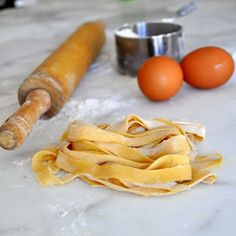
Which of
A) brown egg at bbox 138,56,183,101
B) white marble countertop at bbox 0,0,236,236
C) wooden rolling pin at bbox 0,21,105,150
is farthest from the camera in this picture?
brown egg at bbox 138,56,183,101

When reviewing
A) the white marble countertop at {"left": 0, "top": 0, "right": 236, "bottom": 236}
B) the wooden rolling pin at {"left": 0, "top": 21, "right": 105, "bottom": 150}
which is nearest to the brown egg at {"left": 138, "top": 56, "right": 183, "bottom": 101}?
the white marble countertop at {"left": 0, "top": 0, "right": 236, "bottom": 236}

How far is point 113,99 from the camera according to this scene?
99 cm

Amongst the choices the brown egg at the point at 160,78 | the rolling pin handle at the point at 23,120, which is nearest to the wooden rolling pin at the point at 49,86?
the rolling pin handle at the point at 23,120

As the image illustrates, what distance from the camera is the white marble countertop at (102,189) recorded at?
0.57m

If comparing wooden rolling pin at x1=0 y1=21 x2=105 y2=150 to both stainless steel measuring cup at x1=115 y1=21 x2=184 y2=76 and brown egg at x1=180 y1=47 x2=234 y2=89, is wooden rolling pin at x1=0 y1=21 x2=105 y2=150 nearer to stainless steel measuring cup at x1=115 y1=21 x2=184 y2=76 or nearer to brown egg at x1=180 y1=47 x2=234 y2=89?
stainless steel measuring cup at x1=115 y1=21 x2=184 y2=76

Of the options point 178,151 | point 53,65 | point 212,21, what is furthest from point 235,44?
point 178,151

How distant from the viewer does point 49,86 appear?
2.89 ft

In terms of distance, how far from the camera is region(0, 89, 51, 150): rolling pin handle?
660 mm

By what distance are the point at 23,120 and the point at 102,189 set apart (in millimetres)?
171

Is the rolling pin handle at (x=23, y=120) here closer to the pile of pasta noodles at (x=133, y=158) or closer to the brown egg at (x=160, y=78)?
the pile of pasta noodles at (x=133, y=158)

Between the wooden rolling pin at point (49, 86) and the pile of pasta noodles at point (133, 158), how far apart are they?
0.06m

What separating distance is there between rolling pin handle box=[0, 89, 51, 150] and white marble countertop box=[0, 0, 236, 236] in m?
0.06

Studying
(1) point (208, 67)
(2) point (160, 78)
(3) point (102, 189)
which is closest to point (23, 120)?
(3) point (102, 189)

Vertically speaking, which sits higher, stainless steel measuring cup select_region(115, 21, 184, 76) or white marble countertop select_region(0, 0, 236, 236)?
stainless steel measuring cup select_region(115, 21, 184, 76)
